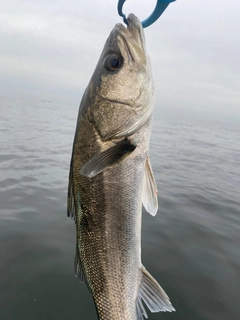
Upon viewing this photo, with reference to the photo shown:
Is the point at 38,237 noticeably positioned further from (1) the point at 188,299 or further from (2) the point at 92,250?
(2) the point at 92,250

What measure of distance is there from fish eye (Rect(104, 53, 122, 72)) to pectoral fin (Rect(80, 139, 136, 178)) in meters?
0.61

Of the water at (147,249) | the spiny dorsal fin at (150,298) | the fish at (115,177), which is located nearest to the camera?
the fish at (115,177)

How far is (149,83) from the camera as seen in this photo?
2.15 meters

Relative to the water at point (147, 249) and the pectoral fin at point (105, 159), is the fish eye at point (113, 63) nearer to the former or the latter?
the pectoral fin at point (105, 159)

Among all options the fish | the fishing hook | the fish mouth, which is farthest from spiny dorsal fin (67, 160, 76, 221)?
the fishing hook

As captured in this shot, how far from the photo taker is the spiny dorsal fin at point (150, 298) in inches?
84.8

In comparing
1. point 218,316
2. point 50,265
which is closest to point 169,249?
point 218,316

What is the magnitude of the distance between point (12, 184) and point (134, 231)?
8.43 meters

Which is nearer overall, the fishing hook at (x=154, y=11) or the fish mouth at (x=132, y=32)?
the fishing hook at (x=154, y=11)

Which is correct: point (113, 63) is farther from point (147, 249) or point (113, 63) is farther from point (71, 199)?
point (147, 249)

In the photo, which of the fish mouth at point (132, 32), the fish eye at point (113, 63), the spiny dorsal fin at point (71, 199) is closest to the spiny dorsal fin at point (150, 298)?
the spiny dorsal fin at point (71, 199)

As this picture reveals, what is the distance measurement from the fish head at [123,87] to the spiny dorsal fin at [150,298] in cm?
126

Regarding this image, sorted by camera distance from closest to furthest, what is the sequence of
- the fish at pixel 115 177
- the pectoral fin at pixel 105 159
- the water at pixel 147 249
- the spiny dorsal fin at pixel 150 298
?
the pectoral fin at pixel 105 159 < the fish at pixel 115 177 < the spiny dorsal fin at pixel 150 298 < the water at pixel 147 249

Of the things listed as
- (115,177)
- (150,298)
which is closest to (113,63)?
(115,177)
